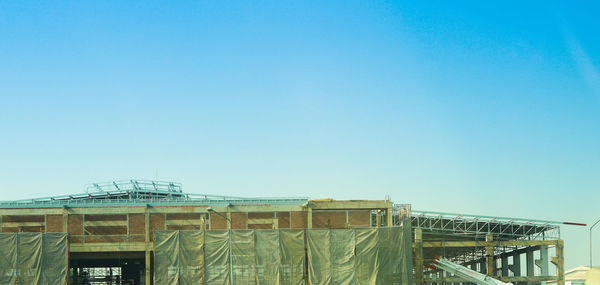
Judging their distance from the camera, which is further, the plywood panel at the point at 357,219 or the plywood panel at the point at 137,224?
the plywood panel at the point at 357,219

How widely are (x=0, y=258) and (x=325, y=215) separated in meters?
30.0

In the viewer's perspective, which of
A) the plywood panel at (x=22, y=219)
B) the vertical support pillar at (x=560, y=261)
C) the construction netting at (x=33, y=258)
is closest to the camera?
the construction netting at (x=33, y=258)

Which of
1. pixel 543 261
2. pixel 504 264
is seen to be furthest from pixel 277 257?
pixel 504 264

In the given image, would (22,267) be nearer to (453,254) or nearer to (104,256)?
(104,256)

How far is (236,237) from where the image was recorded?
54125 millimetres

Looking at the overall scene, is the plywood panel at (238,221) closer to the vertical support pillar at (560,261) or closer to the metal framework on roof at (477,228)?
the metal framework on roof at (477,228)

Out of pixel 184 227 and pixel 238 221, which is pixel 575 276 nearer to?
pixel 238 221

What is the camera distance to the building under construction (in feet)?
176

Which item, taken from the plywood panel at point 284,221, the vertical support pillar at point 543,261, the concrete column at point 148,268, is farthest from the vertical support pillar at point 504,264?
the concrete column at point 148,268

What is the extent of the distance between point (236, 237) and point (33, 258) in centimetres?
1838

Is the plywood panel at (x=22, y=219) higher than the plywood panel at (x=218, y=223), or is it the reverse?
the plywood panel at (x=22, y=219)

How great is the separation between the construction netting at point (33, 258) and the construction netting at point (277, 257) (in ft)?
29.3

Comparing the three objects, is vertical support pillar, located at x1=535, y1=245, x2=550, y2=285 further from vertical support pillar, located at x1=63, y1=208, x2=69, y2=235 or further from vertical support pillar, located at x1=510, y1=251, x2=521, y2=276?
vertical support pillar, located at x1=63, y1=208, x2=69, y2=235

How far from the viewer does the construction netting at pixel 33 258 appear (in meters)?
54.7
